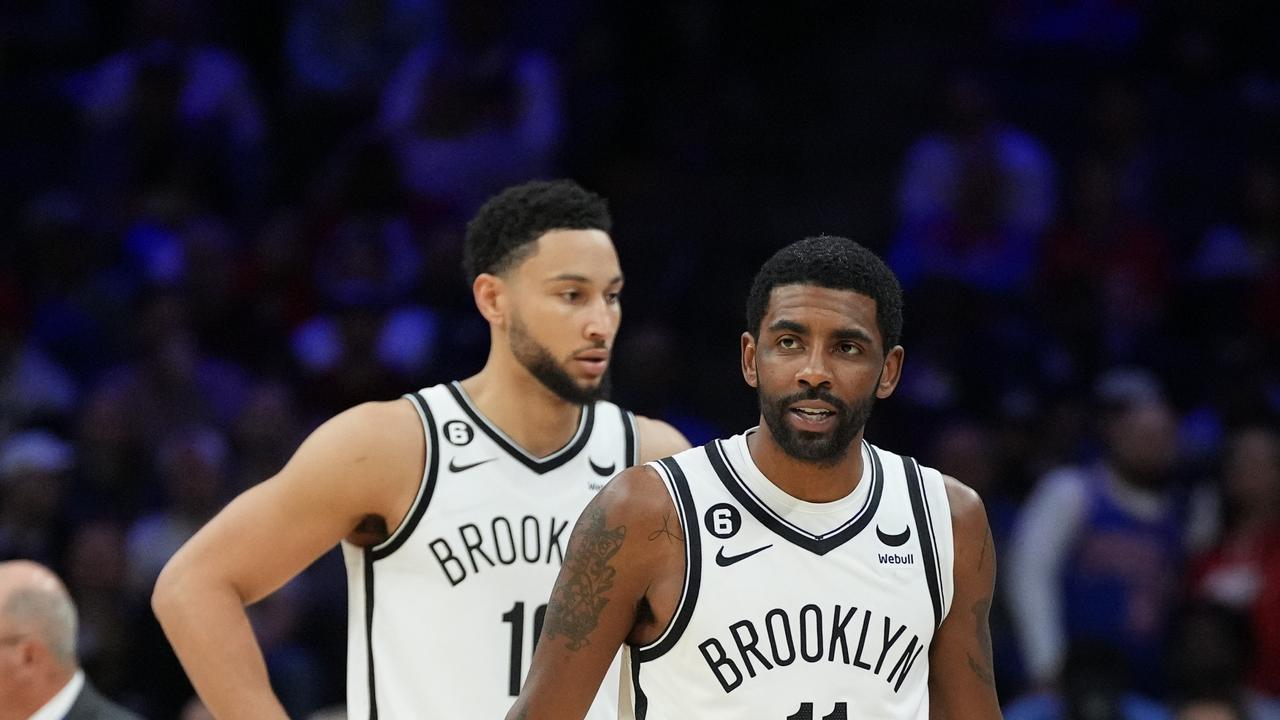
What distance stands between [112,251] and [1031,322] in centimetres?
460

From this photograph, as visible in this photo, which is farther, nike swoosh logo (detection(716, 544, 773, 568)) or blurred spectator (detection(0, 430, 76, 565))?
blurred spectator (detection(0, 430, 76, 565))

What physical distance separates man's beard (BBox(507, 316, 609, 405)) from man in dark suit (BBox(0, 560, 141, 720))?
1.47 metres

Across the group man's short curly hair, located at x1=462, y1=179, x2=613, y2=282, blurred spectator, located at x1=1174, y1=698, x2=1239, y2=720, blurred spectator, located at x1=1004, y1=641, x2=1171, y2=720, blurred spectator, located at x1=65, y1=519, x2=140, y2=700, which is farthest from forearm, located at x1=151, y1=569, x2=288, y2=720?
blurred spectator, located at x1=1174, y1=698, x2=1239, y2=720

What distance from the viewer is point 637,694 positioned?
3398mm

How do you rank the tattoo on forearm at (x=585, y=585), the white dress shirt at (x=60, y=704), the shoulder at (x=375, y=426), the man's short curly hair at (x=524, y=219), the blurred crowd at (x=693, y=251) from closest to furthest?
1. the tattoo on forearm at (x=585, y=585)
2. the shoulder at (x=375, y=426)
3. the man's short curly hair at (x=524, y=219)
4. the white dress shirt at (x=60, y=704)
5. the blurred crowd at (x=693, y=251)

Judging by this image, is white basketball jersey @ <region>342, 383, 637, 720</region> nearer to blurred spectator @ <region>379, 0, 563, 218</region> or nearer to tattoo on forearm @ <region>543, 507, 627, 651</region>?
tattoo on forearm @ <region>543, 507, 627, 651</region>

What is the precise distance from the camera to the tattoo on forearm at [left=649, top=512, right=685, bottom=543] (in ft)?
11.0

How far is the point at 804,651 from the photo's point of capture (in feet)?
11.0

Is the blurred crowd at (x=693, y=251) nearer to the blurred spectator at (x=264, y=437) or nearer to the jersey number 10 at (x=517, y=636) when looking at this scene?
the blurred spectator at (x=264, y=437)

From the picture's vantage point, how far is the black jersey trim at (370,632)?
4191 millimetres

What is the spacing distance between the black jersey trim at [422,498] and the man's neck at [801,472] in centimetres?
101

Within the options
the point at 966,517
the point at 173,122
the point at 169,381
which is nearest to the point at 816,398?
the point at 966,517

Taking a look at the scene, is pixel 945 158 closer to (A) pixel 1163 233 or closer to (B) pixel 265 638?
(A) pixel 1163 233

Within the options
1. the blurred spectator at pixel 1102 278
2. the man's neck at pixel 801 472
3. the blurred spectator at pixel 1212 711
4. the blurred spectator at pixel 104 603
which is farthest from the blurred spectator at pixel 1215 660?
the blurred spectator at pixel 104 603
